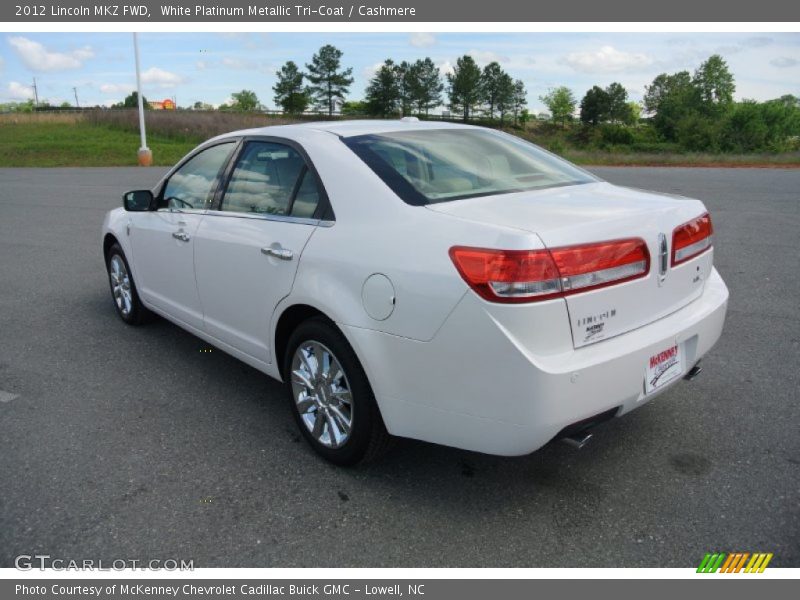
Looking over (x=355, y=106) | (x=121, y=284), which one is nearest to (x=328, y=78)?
(x=355, y=106)

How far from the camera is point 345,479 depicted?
317cm

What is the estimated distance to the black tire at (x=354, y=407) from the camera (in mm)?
2967

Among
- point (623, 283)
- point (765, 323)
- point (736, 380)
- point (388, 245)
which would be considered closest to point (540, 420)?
point (623, 283)

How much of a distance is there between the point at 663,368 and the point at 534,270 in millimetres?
915

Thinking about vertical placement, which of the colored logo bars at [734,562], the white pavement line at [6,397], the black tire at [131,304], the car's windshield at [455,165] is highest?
the car's windshield at [455,165]

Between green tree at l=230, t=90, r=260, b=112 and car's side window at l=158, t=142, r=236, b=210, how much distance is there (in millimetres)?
121269

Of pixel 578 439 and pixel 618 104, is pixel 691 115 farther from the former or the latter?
pixel 578 439

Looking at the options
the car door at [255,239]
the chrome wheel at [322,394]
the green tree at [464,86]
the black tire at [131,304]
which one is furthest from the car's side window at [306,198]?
the green tree at [464,86]

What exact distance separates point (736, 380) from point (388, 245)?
269 centimetres

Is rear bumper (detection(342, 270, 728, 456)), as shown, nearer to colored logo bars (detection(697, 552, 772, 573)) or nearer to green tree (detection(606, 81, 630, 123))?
colored logo bars (detection(697, 552, 772, 573))

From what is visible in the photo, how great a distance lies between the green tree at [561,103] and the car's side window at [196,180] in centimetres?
11811

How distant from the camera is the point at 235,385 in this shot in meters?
4.38

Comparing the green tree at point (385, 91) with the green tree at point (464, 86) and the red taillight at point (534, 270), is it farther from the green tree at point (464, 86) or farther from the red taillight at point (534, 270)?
the red taillight at point (534, 270)
